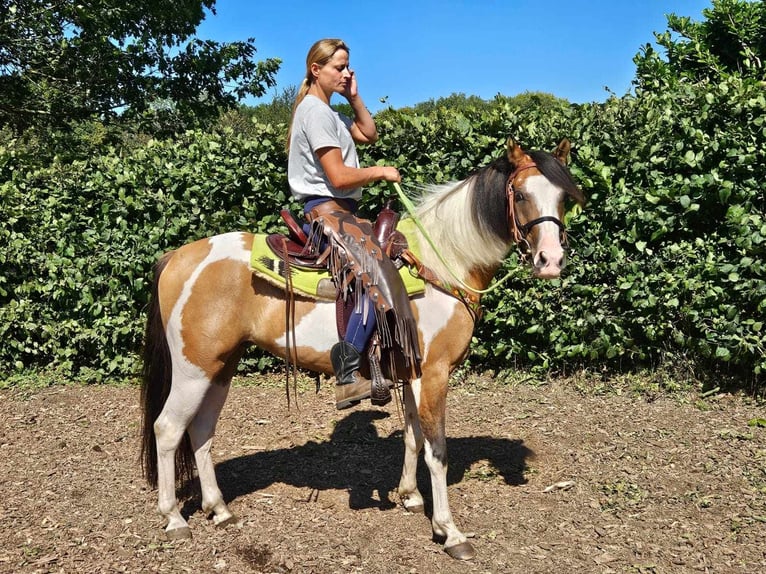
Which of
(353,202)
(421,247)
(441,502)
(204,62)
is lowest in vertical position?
(441,502)

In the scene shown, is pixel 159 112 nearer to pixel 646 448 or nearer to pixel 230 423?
pixel 230 423

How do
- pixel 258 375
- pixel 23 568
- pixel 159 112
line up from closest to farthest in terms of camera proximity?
pixel 23 568
pixel 258 375
pixel 159 112

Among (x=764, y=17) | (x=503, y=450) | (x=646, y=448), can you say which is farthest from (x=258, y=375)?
(x=764, y=17)

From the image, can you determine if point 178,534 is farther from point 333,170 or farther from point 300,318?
point 333,170

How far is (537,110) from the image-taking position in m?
5.73

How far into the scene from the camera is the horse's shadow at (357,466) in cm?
421

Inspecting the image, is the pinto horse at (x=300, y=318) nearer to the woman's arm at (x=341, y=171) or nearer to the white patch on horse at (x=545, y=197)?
the white patch on horse at (x=545, y=197)

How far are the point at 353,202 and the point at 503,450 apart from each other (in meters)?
2.40

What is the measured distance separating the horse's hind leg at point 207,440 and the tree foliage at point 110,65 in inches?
316

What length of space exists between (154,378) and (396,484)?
1.81 m

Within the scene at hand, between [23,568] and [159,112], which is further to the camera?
[159,112]

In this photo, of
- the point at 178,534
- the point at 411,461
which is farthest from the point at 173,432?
the point at 411,461

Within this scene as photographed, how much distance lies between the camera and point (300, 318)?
→ 3.39 meters

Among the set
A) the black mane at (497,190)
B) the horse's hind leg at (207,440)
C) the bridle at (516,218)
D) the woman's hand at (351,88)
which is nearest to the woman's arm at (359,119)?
the woman's hand at (351,88)
